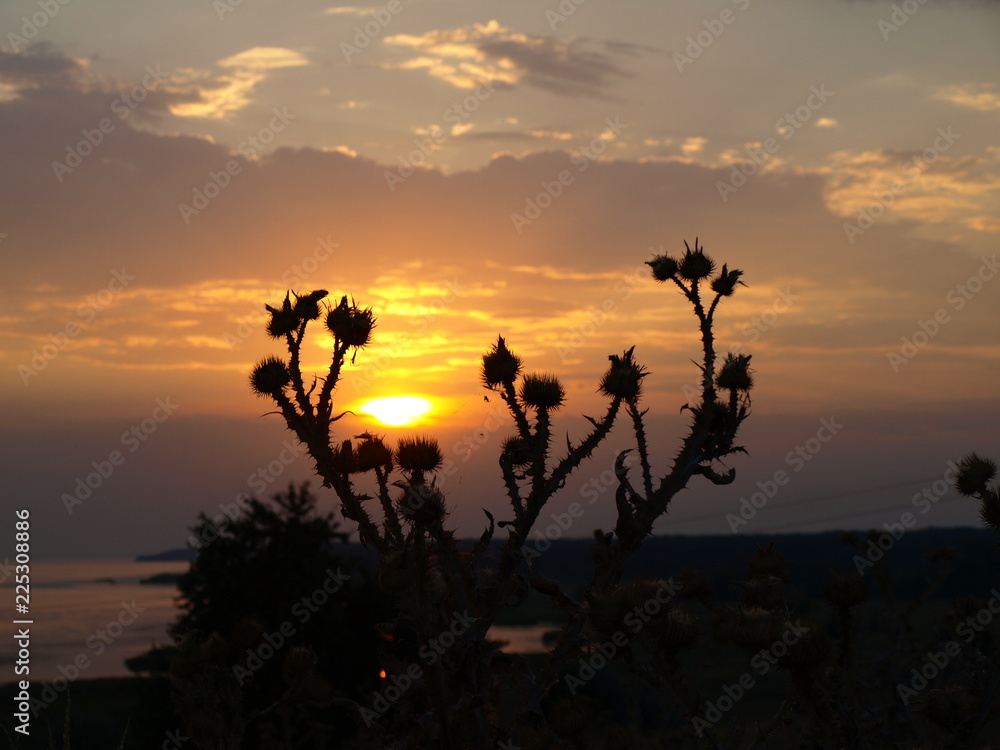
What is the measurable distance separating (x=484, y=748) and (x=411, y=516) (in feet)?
5.21

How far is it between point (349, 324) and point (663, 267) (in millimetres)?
2823

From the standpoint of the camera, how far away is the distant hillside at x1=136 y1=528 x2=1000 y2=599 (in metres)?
6.88

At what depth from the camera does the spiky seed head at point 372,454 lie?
20.9 ft

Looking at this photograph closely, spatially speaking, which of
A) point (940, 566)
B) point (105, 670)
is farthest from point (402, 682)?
point (105, 670)

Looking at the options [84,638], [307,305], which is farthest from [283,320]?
[84,638]

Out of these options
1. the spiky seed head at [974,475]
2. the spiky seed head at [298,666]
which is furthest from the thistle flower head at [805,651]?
the spiky seed head at [298,666]

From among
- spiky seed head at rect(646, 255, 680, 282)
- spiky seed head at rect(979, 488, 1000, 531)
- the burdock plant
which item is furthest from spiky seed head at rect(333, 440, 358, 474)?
spiky seed head at rect(979, 488, 1000, 531)

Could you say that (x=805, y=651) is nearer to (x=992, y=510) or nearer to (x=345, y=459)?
(x=992, y=510)

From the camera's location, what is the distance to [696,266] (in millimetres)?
7402

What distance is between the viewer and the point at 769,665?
15.9 feet

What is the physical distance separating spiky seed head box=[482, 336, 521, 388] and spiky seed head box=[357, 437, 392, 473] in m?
1.03

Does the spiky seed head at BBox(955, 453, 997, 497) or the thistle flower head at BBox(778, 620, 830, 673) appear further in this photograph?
the spiky seed head at BBox(955, 453, 997, 497)

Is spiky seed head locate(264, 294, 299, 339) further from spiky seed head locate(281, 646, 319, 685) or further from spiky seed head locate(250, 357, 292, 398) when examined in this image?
spiky seed head locate(281, 646, 319, 685)

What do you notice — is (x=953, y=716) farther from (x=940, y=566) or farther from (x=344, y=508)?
(x=940, y=566)
